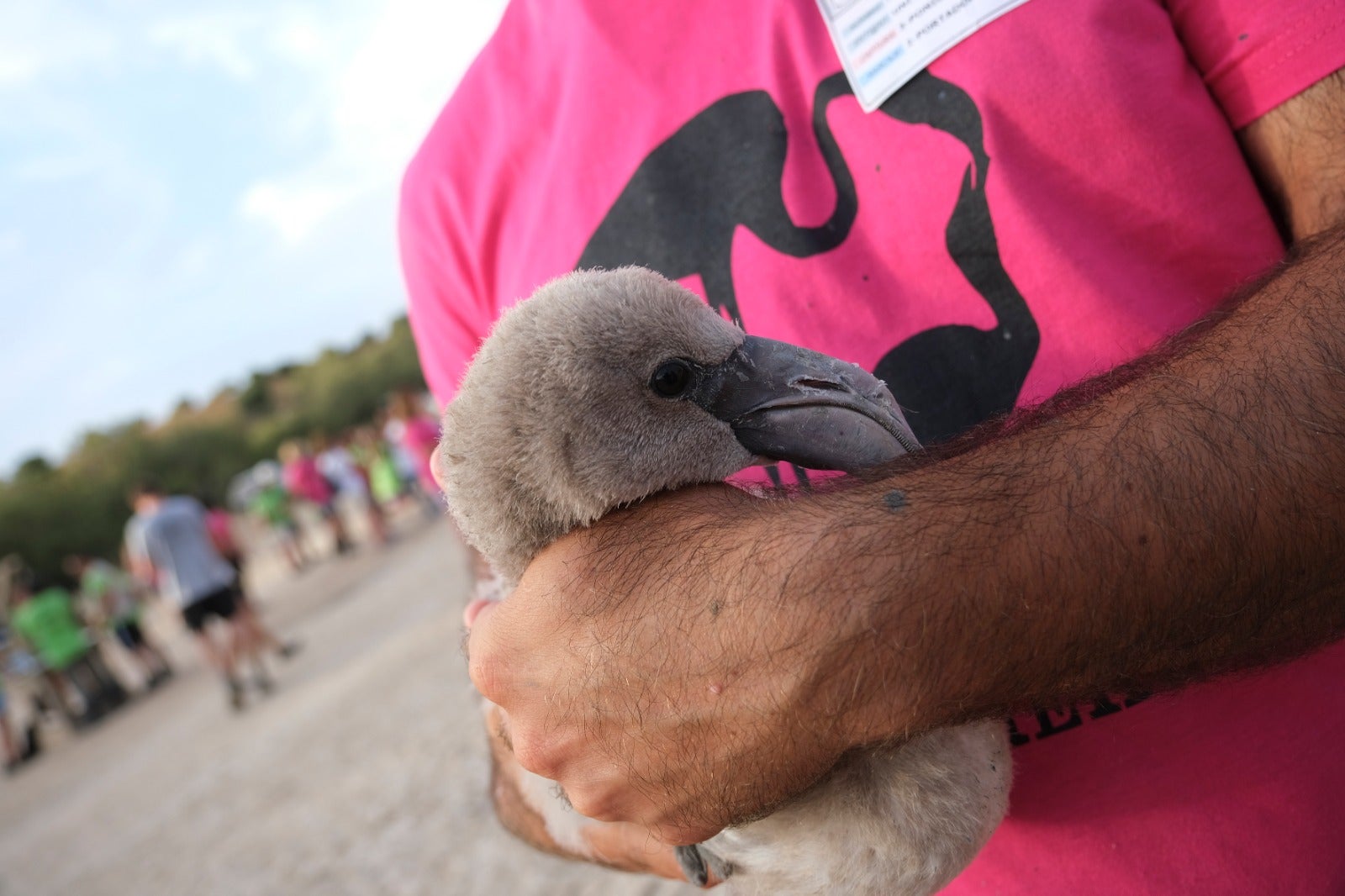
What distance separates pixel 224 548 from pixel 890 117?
42.0ft

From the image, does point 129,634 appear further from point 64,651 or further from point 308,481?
point 308,481

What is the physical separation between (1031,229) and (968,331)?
7.4 inches

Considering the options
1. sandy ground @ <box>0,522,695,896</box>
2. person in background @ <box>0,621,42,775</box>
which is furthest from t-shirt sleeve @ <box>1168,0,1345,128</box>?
person in background @ <box>0,621,42,775</box>

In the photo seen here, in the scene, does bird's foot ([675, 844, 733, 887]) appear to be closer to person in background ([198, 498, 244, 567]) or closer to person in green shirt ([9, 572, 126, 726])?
person in background ([198, 498, 244, 567])

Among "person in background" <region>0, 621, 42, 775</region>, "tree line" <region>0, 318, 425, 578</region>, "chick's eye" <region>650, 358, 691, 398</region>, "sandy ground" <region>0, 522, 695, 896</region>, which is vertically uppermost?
"tree line" <region>0, 318, 425, 578</region>

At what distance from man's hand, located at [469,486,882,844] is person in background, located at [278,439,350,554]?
15.8 m

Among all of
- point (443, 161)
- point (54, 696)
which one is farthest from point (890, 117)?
point (54, 696)

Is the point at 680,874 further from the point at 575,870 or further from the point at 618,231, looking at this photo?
the point at 575,870

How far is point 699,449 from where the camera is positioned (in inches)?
57.2

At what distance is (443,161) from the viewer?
1873 mm

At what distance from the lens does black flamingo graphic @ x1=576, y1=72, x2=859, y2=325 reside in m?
1.50

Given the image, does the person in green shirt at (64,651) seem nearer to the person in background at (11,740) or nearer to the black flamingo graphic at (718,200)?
the person in background at (11,740)

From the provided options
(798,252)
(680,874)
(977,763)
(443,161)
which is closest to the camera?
(977,763)

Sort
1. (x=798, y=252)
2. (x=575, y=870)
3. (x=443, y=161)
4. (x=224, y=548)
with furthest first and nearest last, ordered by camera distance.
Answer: (x=224, y=548), (x=575, y=870), (x=443, y=161), (x=798, y=252)
